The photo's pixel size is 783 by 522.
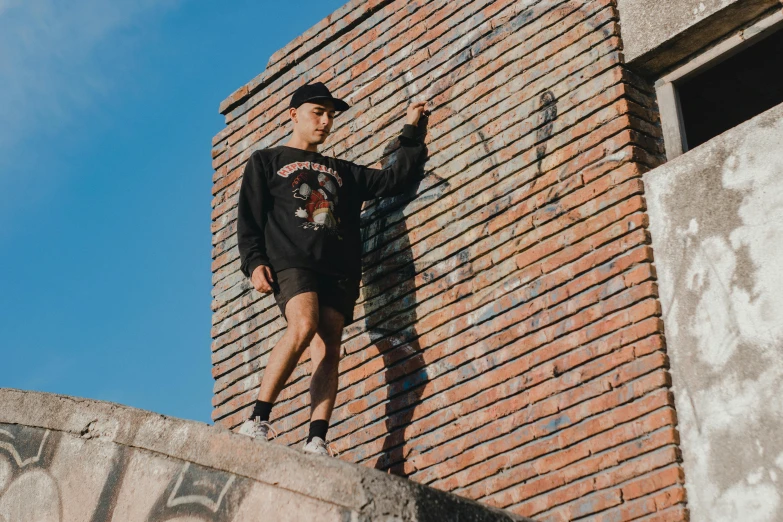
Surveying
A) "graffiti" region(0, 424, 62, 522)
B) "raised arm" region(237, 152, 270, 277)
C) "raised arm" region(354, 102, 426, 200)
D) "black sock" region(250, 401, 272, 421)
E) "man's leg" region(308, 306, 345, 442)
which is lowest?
"graffiti" region(0, 424, 62, 522)

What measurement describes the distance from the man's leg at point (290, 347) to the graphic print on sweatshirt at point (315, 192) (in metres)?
0.57

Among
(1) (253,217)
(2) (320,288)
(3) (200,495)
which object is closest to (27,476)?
(3) (200,495)

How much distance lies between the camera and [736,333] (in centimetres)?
522

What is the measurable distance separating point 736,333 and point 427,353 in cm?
204

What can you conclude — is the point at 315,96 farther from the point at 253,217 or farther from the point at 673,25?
the point at 673,25

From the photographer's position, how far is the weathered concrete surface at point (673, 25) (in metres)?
5.94

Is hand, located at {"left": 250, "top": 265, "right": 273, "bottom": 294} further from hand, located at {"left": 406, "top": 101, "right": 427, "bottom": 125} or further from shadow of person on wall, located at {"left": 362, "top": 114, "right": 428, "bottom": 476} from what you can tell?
hand, located at {"left": 406, "top": 101, "right": 427, "bottom": 125}

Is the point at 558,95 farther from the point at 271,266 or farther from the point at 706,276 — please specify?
the point at 271,266

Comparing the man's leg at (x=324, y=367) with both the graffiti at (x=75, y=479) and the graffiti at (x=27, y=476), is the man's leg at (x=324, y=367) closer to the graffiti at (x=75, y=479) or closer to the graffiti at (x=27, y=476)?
the graffiti at (x=75, y=479)

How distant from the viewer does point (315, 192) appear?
272 inches

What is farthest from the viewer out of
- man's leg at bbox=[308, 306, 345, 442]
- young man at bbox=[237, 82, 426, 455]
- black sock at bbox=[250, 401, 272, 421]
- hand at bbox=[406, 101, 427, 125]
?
hand at bbox=[406, 101, 427, 125]

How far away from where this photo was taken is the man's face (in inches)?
285

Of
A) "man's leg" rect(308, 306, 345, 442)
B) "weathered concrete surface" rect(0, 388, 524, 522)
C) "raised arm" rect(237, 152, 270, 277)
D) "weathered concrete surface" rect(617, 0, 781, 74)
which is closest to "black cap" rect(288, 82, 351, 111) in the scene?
"raised arm" rect(237, 152, 270, 277)

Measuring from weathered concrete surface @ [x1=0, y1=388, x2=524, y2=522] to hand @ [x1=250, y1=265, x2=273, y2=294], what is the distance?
1379 millimetres
